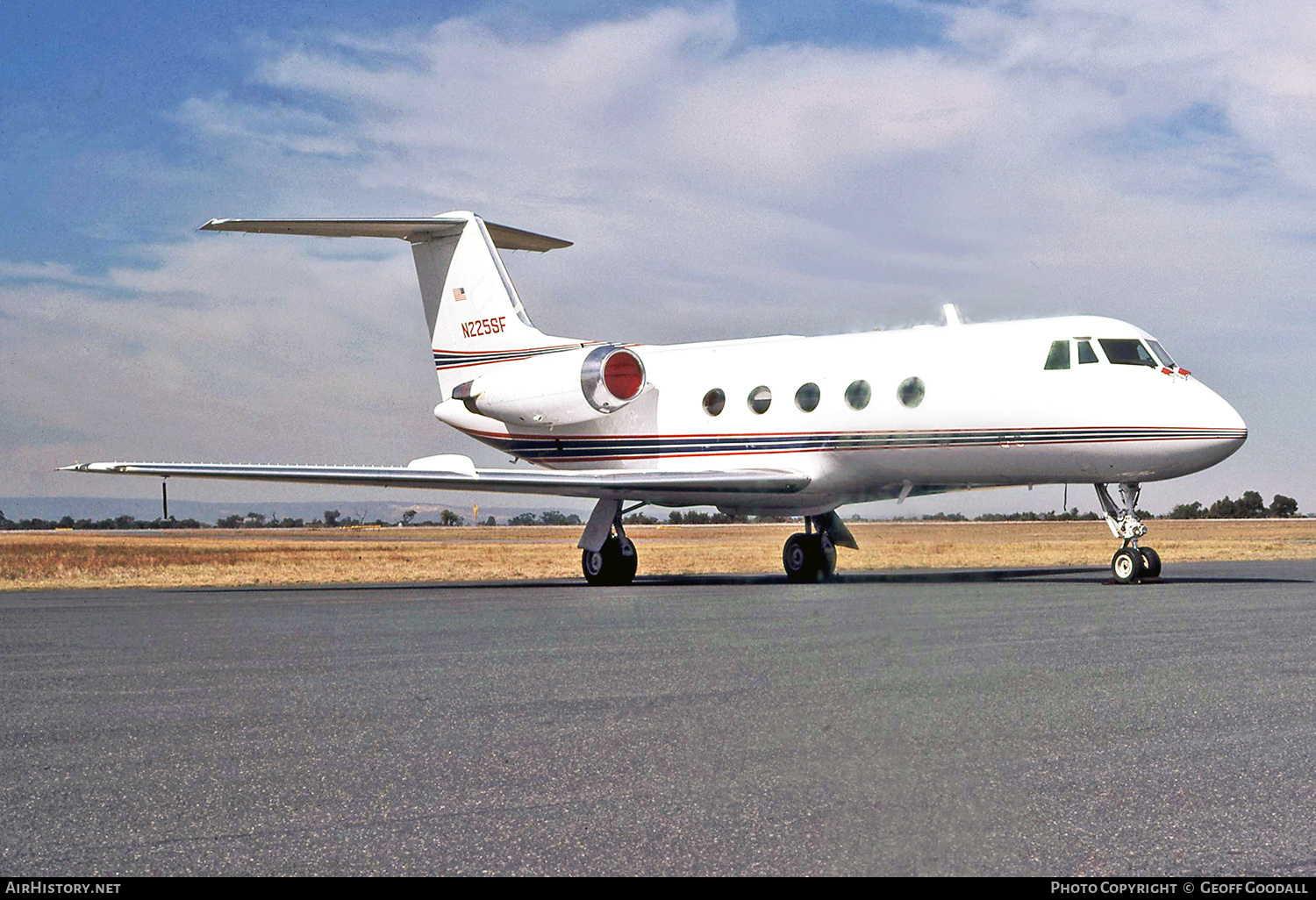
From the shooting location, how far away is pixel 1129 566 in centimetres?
1819

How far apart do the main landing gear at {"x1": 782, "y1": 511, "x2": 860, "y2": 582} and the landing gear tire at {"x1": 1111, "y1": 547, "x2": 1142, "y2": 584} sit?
5.60 metres

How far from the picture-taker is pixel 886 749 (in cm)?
610

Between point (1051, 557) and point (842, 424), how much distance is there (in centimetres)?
1481

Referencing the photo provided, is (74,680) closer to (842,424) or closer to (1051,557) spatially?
(842,424)

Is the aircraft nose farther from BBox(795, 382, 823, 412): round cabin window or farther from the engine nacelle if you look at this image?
the engine nacelle

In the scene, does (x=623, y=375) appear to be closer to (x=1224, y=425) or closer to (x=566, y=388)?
(x=566, y=388)

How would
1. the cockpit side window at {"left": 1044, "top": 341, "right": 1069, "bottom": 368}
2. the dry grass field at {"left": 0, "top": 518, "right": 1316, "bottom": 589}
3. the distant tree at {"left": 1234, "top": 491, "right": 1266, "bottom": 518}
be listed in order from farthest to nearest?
the distant tree at {"left": 1234, "top": 491, "right": 1266, "bottom": 518} → the dry grass field at {"left": 0, "top": 518, "right": 1316, "bottom": 589} → the cockpit side window at {"left": 1044, "top": 341, "right": 1069, "bottom": 368}

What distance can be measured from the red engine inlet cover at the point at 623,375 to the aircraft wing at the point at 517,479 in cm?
214

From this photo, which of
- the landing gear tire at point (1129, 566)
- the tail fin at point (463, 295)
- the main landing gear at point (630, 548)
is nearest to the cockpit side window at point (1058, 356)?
the landing gear tire at point (1129, 566)

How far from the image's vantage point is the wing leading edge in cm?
2058

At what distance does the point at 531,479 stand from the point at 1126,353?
9.12 m

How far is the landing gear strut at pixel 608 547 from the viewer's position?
22.5m

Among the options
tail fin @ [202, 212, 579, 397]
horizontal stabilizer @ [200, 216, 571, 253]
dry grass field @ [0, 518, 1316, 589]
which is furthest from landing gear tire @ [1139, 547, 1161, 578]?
horizontal stabilizer @ [200, 216, 571, 253]

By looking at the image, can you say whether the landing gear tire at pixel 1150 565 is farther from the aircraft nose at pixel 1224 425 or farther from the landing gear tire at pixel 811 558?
the landing gear tire at pixel 811 558
